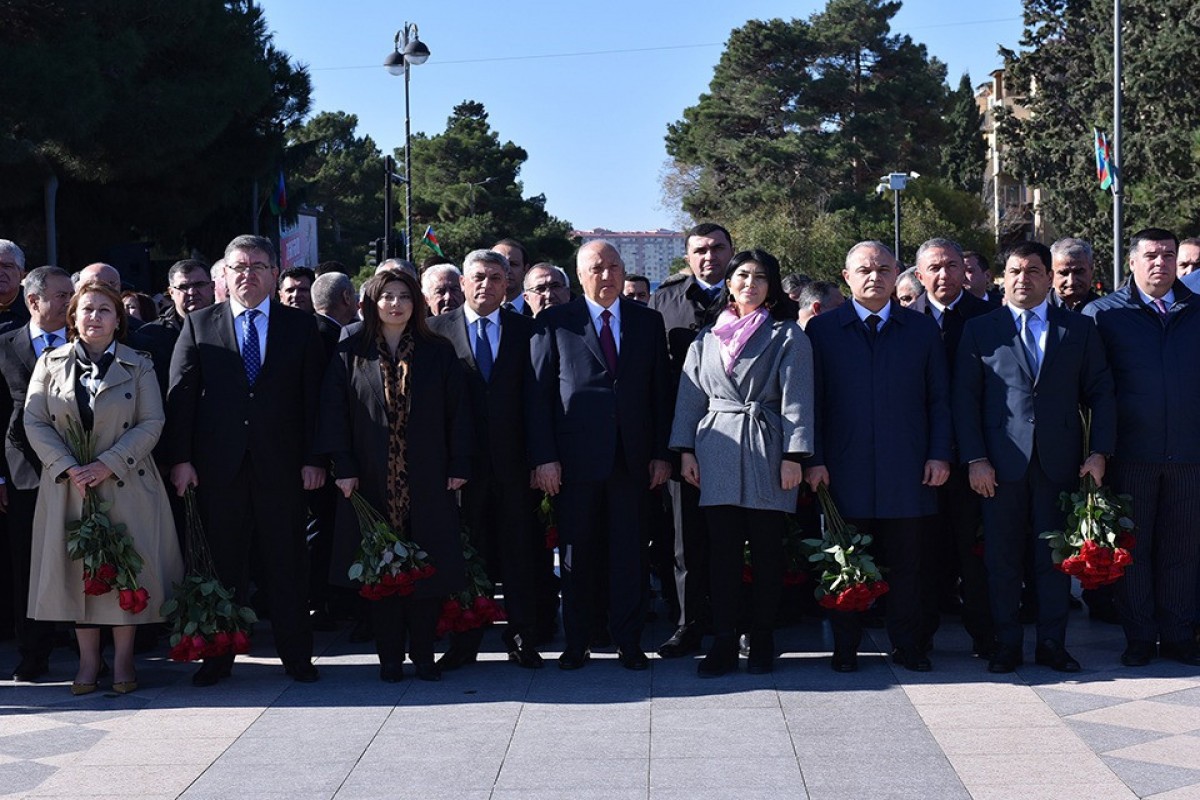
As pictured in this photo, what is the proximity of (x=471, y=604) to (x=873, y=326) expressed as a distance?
2.53 meters

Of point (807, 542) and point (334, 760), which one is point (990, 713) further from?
point (334, 760)

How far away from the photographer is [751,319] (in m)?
7.61

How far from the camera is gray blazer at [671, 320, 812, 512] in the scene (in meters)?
7.50

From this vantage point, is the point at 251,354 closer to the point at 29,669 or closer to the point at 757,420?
the point at 29,669

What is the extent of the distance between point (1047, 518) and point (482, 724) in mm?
3061

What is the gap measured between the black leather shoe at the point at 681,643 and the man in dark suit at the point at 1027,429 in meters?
1.58

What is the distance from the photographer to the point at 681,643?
8.11 m

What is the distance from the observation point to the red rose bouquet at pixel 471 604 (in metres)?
7.77

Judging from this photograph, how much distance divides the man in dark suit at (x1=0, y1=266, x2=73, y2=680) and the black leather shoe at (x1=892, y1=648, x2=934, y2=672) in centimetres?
444

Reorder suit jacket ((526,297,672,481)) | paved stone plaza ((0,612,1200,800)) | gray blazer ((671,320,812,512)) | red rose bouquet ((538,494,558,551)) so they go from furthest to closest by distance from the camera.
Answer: red rose bouquet ((538,494,558,551)) < suit jacket ((526,297,672,481)) < gray blazer ((671,320,812,512)) < paved stone plaza ((0,612,1200,800))

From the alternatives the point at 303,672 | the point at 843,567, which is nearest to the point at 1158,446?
the point at 843,567

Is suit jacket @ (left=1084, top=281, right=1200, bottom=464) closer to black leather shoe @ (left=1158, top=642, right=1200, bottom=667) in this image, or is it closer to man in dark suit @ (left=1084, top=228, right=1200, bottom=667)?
man in dark suit @ (left=1084, top=228, right=1200, bottom=667)

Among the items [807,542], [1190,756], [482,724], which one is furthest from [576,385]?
[1190,756]

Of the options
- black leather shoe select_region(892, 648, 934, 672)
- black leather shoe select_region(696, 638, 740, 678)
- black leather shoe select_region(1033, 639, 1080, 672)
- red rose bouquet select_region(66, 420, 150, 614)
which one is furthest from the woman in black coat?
black leather shoe select_region(1033, 639, 1080, 672)
